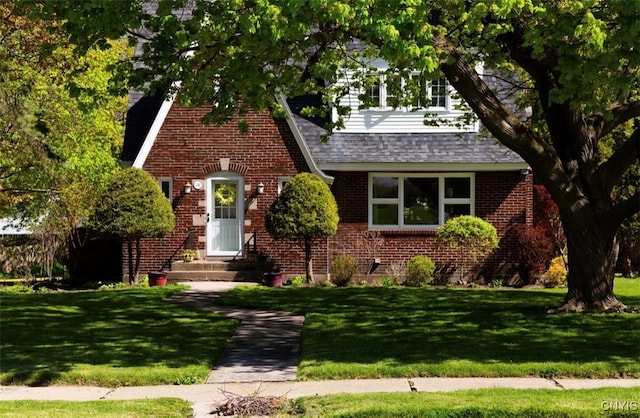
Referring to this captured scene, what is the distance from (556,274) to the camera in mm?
19375

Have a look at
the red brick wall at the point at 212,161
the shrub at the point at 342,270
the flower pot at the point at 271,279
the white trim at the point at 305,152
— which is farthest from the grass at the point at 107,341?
the white trim at the point at 305,152

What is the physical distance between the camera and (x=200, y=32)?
29.7ft

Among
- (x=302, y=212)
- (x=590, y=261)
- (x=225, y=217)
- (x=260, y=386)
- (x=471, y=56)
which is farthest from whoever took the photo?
(x=225, y=217)

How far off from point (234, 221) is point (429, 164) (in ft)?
18.7

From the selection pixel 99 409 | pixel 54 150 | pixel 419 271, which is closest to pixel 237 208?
pixel 419 271

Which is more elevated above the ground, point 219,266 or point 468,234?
point 468,234

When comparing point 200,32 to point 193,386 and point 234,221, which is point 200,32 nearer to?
point 193,386

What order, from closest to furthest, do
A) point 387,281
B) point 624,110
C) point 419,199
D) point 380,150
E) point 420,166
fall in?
point 624,110 < point 387,281 < point 420,166 < point 380,150 < point 419,199

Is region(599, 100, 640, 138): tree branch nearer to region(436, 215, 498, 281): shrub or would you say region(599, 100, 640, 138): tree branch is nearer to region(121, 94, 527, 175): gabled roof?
region(436, 215, 498, 281): shrub

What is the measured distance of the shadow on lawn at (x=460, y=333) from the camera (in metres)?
9.10

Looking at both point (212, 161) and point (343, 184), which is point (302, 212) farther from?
point (212, 161)

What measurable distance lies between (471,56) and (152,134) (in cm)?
964

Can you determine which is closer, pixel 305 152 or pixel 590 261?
pixel 590 261

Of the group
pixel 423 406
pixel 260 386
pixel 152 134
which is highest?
pixel 152 134
